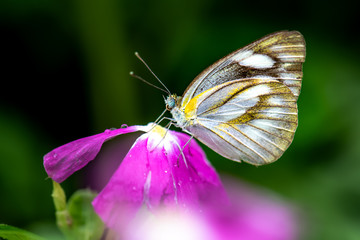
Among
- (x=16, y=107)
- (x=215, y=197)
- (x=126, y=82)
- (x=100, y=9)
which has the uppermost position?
(x=100, y=9)

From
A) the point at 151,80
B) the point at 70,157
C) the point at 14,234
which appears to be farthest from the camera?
the point at 151,80

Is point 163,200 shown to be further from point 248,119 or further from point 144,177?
point 248,119

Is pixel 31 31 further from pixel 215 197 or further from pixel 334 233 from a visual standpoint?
pixel 334 233

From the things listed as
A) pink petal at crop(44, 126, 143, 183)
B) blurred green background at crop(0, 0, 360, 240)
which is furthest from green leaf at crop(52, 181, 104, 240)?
blurred green background at crop(0, 0, 360, 240)

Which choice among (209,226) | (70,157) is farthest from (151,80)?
(209,226)

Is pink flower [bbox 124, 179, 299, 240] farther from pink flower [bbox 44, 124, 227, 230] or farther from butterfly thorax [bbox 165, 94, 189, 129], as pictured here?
butterfly thorax [bbox 165, 94, 189, 129]

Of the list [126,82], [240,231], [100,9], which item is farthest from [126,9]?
[240,231]
